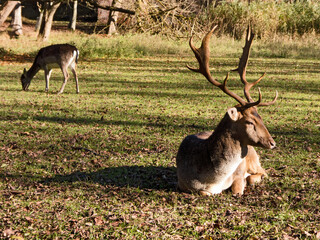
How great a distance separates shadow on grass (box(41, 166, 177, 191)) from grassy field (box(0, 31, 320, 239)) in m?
0.01

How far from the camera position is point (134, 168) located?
20.6 feet

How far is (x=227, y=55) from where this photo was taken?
2378 centimetres

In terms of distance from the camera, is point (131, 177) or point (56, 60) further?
point (56, 60)

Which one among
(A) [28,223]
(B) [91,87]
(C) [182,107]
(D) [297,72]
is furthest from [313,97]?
(A) [28,223]

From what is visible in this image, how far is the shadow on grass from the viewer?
18.5 feet

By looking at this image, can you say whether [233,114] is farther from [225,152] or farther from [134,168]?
[134,168]

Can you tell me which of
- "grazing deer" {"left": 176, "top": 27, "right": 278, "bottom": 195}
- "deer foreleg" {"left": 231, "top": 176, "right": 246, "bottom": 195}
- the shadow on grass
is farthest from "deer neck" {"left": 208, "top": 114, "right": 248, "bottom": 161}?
the shadow on grass

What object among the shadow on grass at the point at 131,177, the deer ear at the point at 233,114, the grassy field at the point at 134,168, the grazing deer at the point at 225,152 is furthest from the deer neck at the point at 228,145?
the shadow on grass at the point at 131,177

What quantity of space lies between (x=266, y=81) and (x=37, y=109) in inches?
317

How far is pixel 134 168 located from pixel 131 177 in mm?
383

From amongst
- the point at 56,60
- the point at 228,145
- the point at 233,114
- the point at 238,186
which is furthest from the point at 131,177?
the point at 56,60

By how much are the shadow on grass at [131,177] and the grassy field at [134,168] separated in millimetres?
13

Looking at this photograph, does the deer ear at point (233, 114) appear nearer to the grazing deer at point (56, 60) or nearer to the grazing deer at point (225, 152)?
→ the grazing deer at point (225, 152)

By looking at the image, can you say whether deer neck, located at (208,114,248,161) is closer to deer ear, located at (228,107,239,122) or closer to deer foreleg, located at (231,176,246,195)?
deer ear, located at (228,107,239,122)
